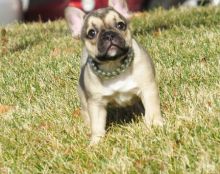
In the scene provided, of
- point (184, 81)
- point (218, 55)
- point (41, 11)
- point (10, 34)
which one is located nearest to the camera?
point (184, 81)

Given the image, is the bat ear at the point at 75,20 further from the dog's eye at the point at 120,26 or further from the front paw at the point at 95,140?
the front paw at the point at 95,140

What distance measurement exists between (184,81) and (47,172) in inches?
71.1

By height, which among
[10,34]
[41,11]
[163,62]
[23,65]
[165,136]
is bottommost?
[41,11]

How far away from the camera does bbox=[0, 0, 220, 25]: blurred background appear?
37.2 ft

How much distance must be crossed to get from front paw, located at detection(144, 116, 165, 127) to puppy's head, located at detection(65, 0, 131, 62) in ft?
1.43

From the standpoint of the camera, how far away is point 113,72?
4195 millimetres

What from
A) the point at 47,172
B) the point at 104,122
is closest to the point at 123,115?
the point at 104,122

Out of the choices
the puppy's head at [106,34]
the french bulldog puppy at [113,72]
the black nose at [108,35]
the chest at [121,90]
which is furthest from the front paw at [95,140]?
the black nose at [108,35]

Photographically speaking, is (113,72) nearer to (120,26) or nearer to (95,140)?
(120,26)

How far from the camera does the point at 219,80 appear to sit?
4.98 metres

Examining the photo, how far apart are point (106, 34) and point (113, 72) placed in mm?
244

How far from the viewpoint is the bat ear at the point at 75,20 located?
15.0 ft

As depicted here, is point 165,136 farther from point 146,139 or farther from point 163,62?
point 163,62

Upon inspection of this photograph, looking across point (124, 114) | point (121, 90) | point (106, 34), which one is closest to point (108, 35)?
point (106, 34)
